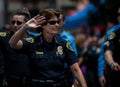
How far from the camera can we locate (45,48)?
8.71 m

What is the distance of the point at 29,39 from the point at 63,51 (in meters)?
0.51

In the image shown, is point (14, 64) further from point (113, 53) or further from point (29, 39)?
point (113, 53)

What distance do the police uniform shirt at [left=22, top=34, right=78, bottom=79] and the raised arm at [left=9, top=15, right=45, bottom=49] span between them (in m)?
0.19

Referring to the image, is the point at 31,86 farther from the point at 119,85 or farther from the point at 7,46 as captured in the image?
the point at 119,85

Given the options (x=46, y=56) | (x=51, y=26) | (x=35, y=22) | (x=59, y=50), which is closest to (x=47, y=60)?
(x=46, y=56)

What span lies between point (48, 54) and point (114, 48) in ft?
5.61

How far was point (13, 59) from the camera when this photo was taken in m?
9.02

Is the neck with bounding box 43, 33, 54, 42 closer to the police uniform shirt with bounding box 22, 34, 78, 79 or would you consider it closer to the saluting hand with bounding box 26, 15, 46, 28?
the police uniform shirt with bounding box 22, 34, 78, 79

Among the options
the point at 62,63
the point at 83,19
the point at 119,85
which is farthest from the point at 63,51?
the point at 83,19

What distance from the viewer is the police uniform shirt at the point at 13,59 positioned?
352 inches

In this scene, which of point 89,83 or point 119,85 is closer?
point 119,85

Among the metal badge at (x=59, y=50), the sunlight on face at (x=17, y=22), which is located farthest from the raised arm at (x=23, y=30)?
the sunlight on face at (x=17, y=22)

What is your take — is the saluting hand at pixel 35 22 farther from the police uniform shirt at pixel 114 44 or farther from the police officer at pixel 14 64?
the police uniform shirt at pixel 114 44

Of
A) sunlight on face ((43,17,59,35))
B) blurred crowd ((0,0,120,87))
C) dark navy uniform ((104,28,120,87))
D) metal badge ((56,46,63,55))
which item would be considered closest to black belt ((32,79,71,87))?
metal badge ((56,46,63,55))
